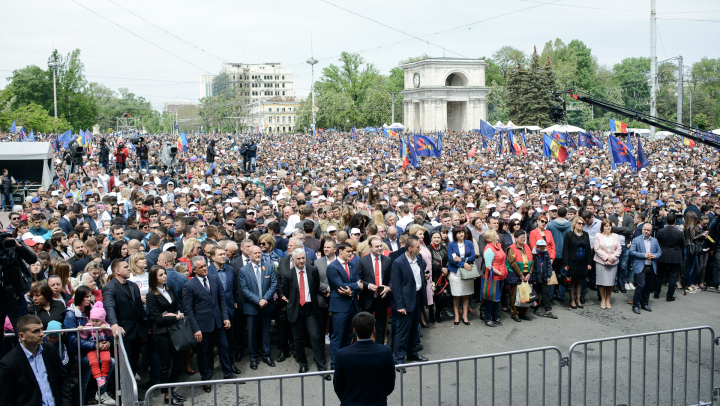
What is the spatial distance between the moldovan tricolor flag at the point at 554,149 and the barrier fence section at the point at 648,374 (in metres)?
15.4

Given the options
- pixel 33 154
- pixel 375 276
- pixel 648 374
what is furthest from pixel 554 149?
pixel 33 154

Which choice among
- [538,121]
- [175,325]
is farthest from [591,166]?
[538,121]

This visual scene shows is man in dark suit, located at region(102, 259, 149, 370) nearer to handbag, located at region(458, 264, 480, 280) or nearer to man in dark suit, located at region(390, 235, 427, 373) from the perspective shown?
man in dark suit, located at region(390, 235, 427, 373)

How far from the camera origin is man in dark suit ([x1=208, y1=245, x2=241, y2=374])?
738 centimetres

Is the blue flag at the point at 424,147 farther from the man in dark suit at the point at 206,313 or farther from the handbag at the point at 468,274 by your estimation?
the man in dark suit at the point at 206,313

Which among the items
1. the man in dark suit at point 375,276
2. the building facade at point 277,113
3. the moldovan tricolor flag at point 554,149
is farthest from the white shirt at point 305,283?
the building facade at point 277,113

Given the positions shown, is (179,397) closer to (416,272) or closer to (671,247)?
(416,272)

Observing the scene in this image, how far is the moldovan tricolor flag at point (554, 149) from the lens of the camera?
76.0 ft

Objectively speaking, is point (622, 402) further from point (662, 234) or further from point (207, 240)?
point (207, 240)

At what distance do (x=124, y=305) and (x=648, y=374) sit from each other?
247 inches

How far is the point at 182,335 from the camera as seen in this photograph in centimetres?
671

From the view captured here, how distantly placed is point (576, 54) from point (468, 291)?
330ft

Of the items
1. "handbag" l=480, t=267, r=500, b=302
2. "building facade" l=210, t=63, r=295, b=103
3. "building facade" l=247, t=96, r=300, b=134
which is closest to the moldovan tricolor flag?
"handbag" l=480, t=267, r=500, b=302

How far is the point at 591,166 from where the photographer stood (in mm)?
25312
